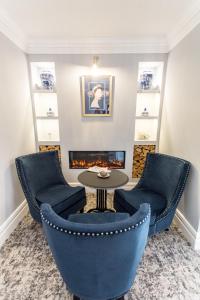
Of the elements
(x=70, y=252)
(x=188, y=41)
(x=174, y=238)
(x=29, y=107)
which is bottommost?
(x=174, y=238)

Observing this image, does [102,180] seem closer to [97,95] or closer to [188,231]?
[188,231]

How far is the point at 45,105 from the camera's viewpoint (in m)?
2.89

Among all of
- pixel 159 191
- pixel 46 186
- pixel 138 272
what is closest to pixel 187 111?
pixel 159 191

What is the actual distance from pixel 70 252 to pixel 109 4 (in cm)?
222

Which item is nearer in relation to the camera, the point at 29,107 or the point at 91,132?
the point at 29,107

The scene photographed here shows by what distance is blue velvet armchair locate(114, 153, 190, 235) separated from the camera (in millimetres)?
1812

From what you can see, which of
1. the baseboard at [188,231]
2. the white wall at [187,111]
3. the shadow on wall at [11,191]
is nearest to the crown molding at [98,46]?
the white wall at [187,111]

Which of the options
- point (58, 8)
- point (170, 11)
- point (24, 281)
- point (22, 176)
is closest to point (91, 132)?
point (22, 176)

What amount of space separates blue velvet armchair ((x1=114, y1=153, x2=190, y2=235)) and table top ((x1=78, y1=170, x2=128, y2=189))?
7.1 inches

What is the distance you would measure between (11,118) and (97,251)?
1.90m

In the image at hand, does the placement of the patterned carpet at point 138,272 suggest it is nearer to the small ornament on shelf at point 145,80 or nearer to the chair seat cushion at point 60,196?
the chair seat cushion at point 60,196

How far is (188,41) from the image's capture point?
1951mm

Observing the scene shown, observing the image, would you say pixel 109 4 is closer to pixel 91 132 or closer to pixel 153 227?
pixel 91 132

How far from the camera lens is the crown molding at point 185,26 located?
1.75 meters
